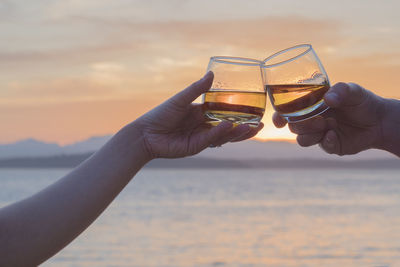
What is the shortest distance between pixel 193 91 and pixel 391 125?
1.36 m

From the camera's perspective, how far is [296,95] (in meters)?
2.76

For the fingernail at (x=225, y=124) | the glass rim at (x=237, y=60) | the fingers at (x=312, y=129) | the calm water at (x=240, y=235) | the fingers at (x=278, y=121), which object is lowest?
the calm water at (x=240, y=235)

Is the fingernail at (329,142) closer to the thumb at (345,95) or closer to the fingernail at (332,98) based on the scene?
the thumb at (345,95)

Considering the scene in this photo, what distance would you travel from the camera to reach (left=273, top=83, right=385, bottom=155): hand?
3.35m

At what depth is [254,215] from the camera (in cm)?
2894

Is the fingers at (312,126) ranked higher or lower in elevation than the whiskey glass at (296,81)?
lower

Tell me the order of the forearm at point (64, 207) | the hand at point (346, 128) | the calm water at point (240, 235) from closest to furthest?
the forearm at point (64, 207) → the hand at point (346, 128) → the calm water at point (240, 235)

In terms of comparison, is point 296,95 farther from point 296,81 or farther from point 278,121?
point 278,121

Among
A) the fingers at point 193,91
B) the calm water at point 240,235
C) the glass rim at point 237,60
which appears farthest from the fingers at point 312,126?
the calm water at point 240,235

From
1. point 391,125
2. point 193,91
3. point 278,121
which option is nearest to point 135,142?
point 193,91

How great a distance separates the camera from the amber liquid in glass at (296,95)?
276 centimetres

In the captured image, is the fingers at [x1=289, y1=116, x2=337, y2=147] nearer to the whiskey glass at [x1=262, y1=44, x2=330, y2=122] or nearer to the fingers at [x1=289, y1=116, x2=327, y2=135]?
the fingers at [x1=289, y1=116, x2=327, y2=135]

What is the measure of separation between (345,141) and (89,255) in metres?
13.7

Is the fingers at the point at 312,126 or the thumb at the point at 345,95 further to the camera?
the fingers at the point at 312,126
